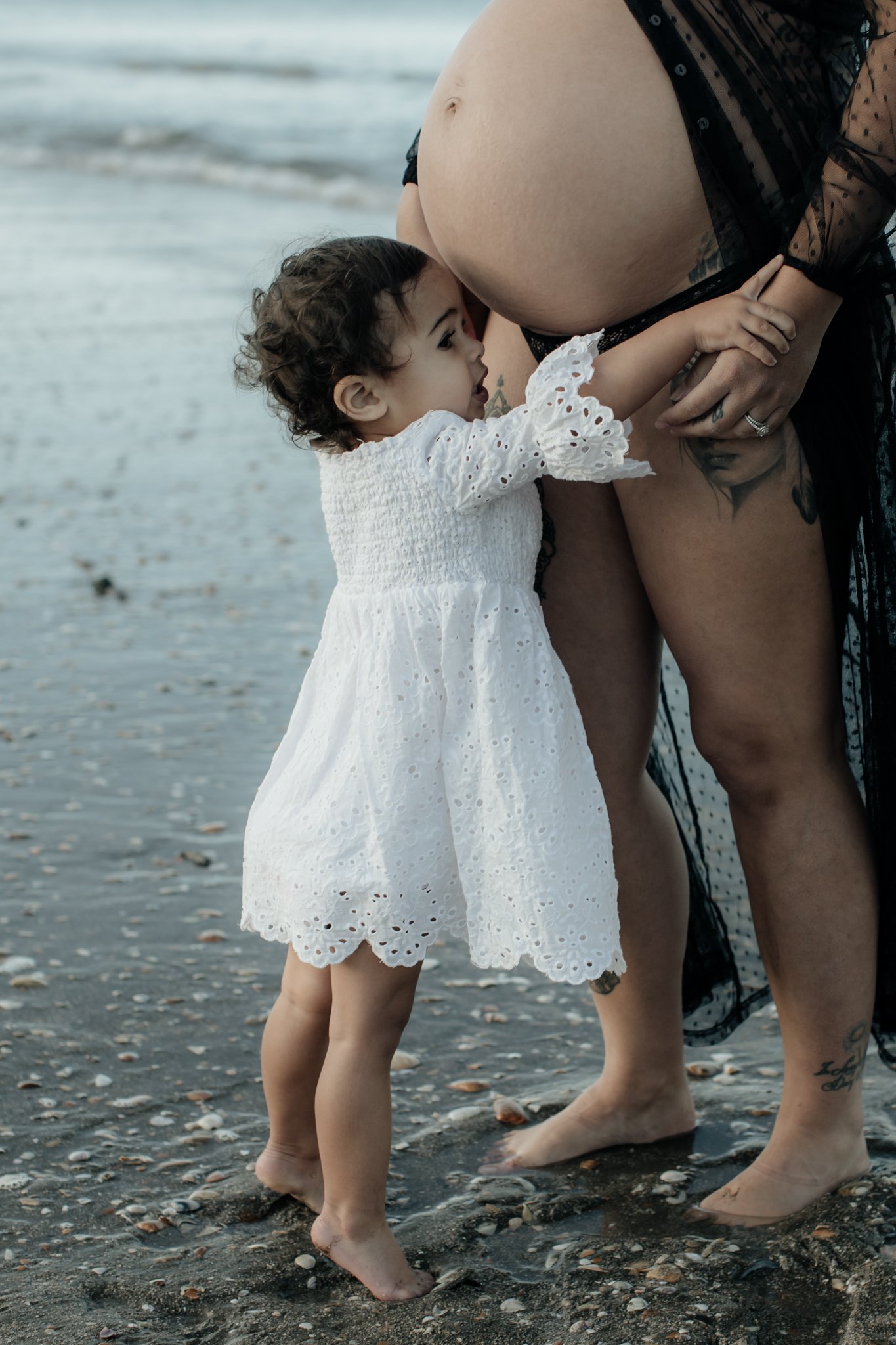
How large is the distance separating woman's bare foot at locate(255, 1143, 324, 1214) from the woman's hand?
3.86 feet

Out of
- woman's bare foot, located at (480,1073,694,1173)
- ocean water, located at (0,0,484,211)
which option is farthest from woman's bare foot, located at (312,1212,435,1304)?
ocean water, located at (0,0,484,211)

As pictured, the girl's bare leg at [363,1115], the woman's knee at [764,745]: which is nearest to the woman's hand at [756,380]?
the woman's knee at [764,745]

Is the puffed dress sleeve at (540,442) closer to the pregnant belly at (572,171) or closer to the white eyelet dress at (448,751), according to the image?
the white eyelet dress at (448,751)

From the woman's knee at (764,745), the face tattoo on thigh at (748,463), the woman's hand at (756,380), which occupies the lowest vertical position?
the woman's knee at (764,745)

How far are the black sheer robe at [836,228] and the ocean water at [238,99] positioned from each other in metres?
10.0

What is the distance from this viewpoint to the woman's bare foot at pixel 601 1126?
7.49ft

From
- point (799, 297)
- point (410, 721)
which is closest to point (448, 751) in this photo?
point (410, 721)

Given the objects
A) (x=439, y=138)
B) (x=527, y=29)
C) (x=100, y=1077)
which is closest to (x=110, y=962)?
(x=100, y=1077)

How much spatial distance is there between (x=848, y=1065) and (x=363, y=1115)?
71cm

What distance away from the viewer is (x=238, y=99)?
20.1 m

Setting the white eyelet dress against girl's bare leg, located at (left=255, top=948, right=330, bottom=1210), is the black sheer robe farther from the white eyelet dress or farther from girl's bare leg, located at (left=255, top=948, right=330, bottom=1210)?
girl's bare leg, located at (left=255, top=948, right=330, bottom=1210)

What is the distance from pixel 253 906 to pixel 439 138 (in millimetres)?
1094

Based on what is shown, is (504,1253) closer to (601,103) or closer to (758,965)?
(758,965)

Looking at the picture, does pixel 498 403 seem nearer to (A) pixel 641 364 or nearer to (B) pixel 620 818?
(A) pixel 641 364
